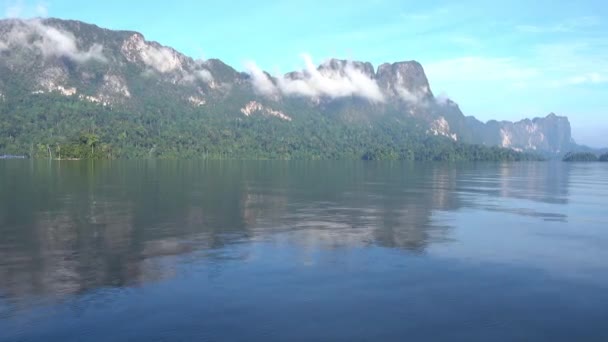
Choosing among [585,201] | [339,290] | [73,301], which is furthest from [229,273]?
[585,201]

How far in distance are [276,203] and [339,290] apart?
30270 millimetres

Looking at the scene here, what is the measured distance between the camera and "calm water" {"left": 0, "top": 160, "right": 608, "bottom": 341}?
54.9ft

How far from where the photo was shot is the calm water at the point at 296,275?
16734mm

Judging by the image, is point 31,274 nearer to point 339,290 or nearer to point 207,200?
point 339,290

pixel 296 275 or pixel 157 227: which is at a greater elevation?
pixel 157 227

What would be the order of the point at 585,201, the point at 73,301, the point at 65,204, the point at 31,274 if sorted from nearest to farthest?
the point at 73,301 → the point at 31,274 → the point at 65,204 → the point at 585,201

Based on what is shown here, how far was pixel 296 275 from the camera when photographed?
74.7 ft

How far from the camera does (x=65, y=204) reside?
46.8m

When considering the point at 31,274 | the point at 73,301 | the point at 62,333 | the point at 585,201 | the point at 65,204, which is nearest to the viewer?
the point at 62,333

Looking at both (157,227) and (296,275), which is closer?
(296,275)

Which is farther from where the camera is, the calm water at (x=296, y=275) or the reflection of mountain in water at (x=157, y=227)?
the reflection of mountain in water at (x=157, y=227)

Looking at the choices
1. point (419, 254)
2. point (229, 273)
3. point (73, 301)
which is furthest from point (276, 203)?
point (73, 301)

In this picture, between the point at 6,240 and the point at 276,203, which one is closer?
the point at 6,240

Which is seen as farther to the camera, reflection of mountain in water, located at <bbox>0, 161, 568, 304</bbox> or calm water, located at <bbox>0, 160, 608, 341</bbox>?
reflection of mountain in water, located at <bbox>0, 161, 568, 304</bbox>
